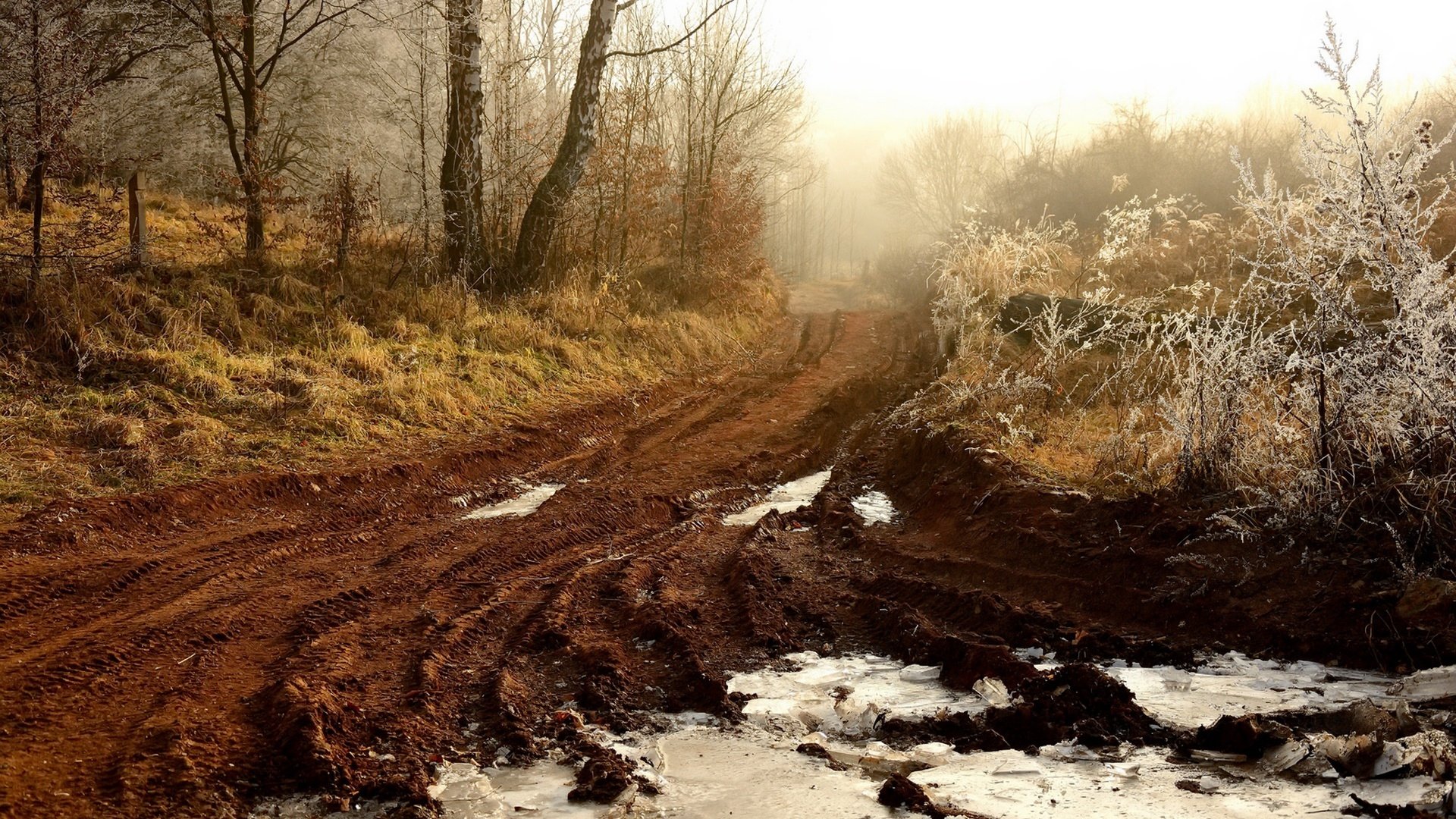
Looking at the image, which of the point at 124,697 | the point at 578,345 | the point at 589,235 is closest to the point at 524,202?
the point at 589,235

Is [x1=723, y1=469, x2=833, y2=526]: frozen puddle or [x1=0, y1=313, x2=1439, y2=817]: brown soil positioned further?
[x1=723, y1=469, x2=833, y2=526]: frozen puddle

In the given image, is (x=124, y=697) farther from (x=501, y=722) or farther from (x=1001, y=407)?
(x=1001, y=407)

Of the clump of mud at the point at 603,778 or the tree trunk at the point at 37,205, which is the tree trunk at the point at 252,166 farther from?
the clump of mud at the point at 603,778

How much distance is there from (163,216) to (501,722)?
12.1 meters

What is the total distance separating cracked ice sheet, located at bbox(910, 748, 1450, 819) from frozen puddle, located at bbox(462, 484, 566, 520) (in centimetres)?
430

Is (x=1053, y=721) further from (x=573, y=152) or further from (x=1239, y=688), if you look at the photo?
(x=573, y=152)

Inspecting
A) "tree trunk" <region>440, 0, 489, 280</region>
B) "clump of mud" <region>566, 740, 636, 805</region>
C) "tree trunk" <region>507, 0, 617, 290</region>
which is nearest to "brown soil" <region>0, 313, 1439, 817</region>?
"clump of mud" <region>566, 740, 636, 805</region>

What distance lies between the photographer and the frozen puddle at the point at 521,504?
6.96 meters

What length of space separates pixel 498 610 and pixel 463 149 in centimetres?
906

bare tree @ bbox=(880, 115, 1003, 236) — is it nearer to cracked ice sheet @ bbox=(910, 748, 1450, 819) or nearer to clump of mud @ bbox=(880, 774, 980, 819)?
cracked ice sheet @ bbox=(910, 748, 1450, 819)

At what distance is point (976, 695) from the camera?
4062 mm

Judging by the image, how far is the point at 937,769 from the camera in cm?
345

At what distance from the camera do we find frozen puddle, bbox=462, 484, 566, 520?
696cm

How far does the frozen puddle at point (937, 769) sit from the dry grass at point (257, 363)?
471 centimetres
